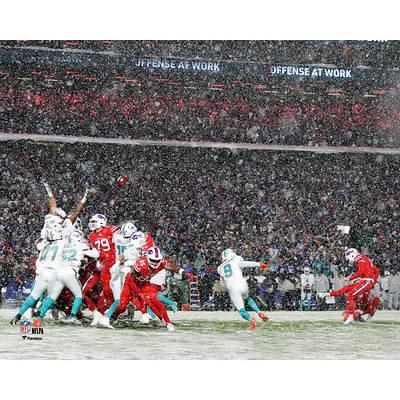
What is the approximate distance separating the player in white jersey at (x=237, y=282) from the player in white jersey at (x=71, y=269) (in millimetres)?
1092

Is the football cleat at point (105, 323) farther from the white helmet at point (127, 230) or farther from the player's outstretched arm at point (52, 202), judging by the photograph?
the player's outstretched arm at point (52, 202)

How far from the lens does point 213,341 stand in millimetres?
6359

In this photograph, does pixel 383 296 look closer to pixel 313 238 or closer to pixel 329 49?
pixel 313 238

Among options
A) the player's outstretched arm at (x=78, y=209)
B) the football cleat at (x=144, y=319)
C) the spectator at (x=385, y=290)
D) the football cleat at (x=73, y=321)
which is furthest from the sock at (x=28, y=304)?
the spectator at (x=385, y=290)

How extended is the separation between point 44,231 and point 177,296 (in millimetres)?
1545

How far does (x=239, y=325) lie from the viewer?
6.96m

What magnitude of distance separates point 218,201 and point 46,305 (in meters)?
2.90

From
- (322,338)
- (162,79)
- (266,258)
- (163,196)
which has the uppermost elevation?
(162,79)

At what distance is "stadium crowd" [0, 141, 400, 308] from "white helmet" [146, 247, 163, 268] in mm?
509

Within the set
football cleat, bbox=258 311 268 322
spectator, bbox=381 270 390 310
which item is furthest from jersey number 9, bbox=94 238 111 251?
spectator, bbox=381 270 390 310

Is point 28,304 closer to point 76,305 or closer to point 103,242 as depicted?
point 76,305

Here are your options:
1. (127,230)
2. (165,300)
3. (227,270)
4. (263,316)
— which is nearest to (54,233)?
(127,230)

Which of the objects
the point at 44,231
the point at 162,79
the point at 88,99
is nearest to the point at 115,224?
the point at 44,231
